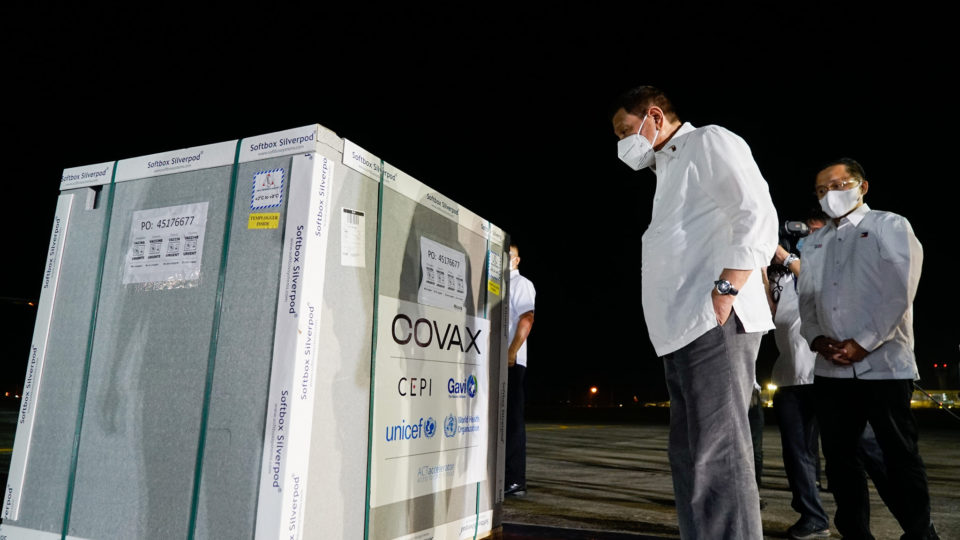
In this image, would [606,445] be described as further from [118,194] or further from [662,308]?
[118,194]

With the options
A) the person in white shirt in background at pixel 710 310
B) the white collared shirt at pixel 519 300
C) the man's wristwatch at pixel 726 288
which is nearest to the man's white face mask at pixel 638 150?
the person in white shirt in background at pixel 710 310

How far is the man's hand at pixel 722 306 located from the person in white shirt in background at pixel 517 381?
2.45 meters

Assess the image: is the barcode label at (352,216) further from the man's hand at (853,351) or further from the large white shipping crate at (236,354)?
the man's hand at (853,351)

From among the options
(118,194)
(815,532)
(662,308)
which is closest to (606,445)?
(815,532)

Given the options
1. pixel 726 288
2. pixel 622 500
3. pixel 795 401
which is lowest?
pixel 622 500

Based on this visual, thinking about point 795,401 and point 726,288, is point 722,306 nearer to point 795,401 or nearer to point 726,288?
point 726,288

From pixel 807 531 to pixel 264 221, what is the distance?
3.02 m

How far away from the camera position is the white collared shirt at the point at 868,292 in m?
2.70

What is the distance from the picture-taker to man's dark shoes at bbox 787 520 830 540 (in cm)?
311

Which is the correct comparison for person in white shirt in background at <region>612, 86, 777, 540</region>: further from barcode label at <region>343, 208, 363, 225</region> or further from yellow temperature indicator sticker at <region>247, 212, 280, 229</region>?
yellow temperature indicator sticker at <region>247, 212, 280, 229</region>

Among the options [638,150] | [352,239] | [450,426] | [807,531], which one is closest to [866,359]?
[807,531]

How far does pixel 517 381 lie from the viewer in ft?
16.1

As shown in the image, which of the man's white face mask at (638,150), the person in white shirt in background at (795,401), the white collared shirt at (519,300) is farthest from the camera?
the white collared shirt at (519,300)

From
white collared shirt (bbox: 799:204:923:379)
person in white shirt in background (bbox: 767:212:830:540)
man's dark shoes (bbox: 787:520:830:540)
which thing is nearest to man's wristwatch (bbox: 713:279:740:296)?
white collared shirt (bbox: 799:204:923:379)
